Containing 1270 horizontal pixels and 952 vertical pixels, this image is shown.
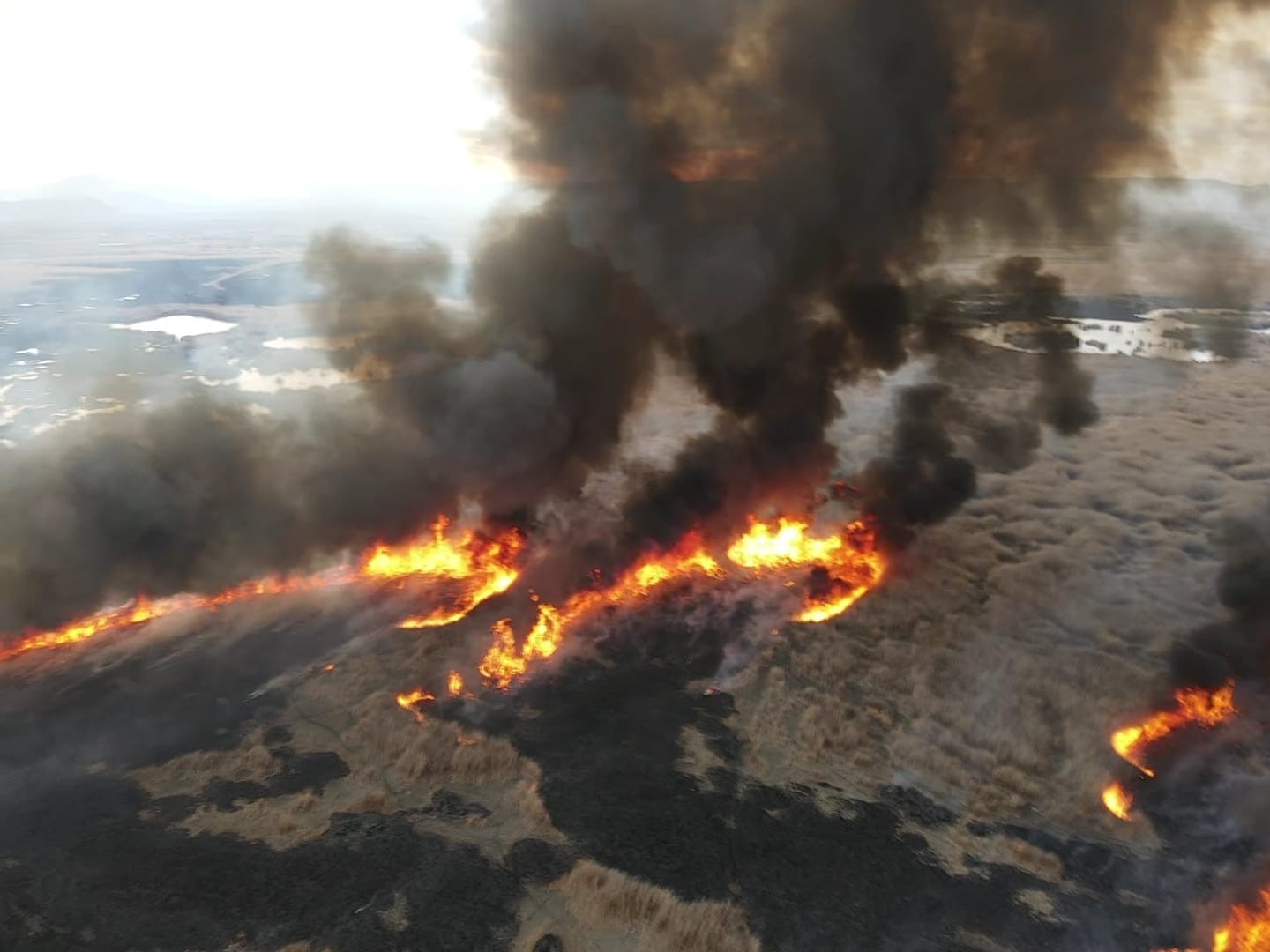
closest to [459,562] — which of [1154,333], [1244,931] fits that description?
[1244,931]

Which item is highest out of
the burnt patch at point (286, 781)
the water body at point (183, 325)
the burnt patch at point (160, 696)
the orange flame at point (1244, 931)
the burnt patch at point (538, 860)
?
the water body at point (183, 325)

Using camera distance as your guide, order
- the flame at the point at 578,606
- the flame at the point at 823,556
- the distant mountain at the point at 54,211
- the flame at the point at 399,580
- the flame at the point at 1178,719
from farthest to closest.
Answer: the distant mountain at the point at 54,211 → the flame at the point at 823,556 → the flame at the point at 399,580 → the flame at the point at 578,606 → the flame at the point at 1178,719

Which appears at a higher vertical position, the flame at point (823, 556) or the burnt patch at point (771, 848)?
the flame at point (823, 556)

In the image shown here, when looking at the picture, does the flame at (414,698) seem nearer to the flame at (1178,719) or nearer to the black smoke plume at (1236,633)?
the flame at (1178,719)

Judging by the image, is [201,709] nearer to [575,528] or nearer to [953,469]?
[575,528]

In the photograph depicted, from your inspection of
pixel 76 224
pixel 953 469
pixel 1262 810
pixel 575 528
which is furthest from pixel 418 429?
pixel 76 224

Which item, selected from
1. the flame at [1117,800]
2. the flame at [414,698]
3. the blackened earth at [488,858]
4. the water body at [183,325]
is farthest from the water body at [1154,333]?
the water body at [183,325]
